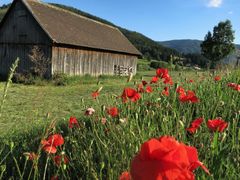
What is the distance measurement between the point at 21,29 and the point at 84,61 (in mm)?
4533

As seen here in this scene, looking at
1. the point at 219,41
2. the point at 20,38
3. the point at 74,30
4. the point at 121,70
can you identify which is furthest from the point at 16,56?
the point at 219,41

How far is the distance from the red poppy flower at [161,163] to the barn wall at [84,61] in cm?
2219

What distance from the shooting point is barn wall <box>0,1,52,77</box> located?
76.9 ft

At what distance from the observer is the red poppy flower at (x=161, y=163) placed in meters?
0.85

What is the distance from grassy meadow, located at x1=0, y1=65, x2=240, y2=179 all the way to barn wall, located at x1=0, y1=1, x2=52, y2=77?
340 cm

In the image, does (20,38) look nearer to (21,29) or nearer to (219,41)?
(21,29)

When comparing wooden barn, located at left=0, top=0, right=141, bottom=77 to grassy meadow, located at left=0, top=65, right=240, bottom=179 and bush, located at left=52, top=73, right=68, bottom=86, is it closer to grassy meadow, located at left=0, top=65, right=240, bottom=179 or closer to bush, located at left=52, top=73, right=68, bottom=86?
bush, located at left=52, top=73, right=68, bottom=86

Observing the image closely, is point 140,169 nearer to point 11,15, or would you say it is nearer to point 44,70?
point 44,70

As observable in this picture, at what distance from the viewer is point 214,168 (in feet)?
7.86

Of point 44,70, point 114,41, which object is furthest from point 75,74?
point 114,41

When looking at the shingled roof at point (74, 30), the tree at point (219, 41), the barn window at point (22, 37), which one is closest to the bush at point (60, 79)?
the shingled roof at point (74, 30)

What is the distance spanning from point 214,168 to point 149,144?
1.61 m

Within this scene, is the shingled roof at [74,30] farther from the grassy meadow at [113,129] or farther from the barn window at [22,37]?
the grassy meadow at [113,129]

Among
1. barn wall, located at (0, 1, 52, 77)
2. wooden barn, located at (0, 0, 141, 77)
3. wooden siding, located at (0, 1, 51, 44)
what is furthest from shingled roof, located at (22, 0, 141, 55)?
barn wall, located at (0, 1, 52, 77)
